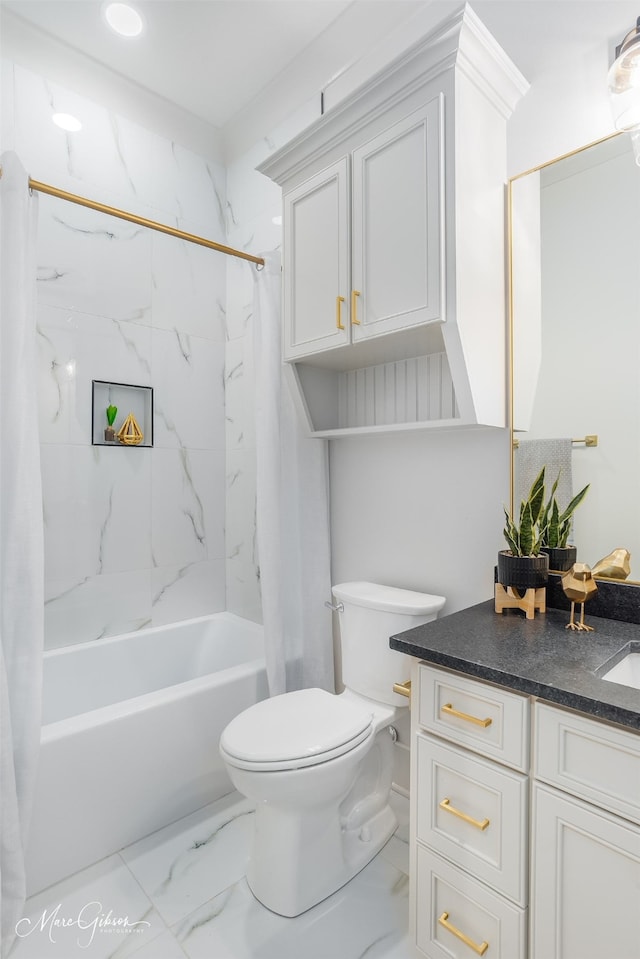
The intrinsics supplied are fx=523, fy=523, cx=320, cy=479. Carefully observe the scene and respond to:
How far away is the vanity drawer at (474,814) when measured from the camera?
1.04 metres

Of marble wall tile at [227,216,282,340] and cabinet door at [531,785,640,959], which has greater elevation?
marble wall tile at [227,216,282,340]

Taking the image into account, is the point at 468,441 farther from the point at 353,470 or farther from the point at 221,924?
the point at 221,924

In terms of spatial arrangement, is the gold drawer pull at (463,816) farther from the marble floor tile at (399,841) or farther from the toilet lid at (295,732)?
the marble floor tile at (399,841)

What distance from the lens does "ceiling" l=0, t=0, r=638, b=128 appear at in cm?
157

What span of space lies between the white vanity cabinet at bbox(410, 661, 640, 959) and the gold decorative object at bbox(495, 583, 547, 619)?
0.35m

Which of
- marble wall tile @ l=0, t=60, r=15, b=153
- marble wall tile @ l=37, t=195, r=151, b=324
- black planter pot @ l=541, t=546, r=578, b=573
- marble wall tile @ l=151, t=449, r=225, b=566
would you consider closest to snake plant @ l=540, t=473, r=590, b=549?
black planter pot @ l=541, t=546, r=578, b=573

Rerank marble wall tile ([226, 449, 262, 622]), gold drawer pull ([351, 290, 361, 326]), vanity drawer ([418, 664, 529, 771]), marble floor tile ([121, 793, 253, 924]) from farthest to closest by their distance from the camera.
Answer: marble wall tile ([226, 449, 262, 622]) < gold drawer pull ([351, 290, 361, 326]) < marble floor tile ([121, 793, 253, 924]) < vanity drawer ([418, 664, 529, 771])

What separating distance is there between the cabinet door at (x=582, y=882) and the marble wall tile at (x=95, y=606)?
197cm

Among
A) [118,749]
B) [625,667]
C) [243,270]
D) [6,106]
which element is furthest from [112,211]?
[625,667]

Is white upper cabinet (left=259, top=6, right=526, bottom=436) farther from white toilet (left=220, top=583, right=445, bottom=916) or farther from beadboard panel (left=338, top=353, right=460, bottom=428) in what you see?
white toilet (left=220, top=583, right=445, bottom=916)

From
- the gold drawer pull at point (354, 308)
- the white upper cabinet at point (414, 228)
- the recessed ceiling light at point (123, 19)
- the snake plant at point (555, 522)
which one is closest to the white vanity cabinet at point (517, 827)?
the snake plant at point (555, 522)

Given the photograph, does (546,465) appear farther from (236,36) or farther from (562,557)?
(236,36)

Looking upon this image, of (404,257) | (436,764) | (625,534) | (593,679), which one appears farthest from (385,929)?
(404,257)

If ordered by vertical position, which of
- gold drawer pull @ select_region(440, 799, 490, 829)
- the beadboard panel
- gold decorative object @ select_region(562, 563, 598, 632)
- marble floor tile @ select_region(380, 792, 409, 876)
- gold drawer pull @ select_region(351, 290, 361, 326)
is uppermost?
gold drawer pull @ select_region(351, 290, 361, 326)
